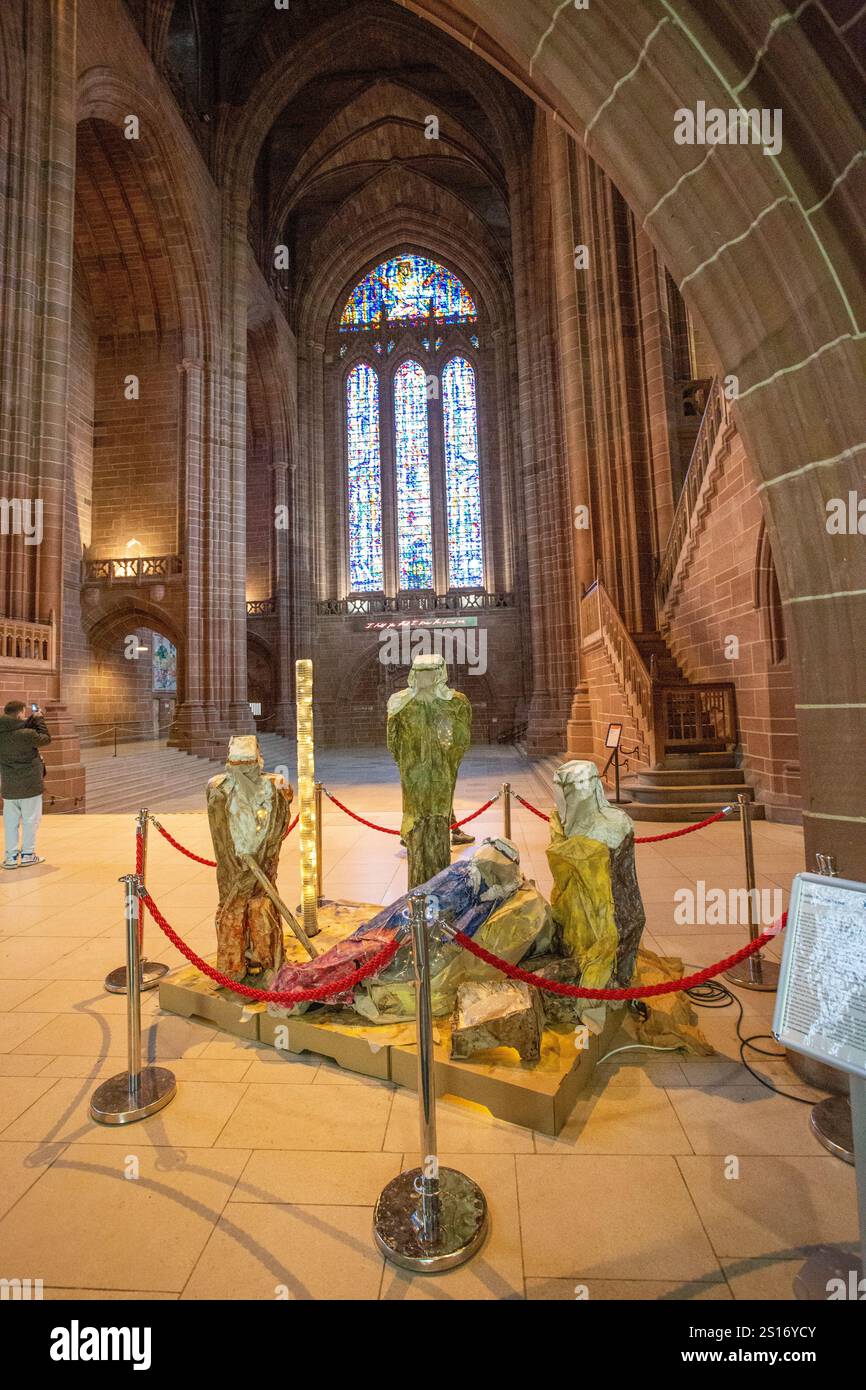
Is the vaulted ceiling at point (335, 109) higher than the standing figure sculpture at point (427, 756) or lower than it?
higher

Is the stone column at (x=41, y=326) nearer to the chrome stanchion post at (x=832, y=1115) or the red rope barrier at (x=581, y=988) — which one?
the red rope barrier at (x=581, y=988)

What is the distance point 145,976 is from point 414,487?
2267 cm

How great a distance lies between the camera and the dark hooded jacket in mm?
5871

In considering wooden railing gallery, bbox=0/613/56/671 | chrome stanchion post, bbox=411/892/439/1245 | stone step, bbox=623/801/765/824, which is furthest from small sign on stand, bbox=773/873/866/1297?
wooden railing gallery, bbox=0/613/56/671

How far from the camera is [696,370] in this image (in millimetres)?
13188

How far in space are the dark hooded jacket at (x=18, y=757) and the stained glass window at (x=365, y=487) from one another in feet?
61.7

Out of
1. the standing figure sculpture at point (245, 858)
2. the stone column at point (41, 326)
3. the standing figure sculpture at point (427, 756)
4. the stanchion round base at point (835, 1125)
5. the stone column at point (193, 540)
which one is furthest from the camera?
the stone column at point (193, 540)

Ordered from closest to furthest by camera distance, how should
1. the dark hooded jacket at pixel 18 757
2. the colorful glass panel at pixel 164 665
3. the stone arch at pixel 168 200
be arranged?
the dark hooded jacket at pixel 18 757
the stone arch at pixel 168 200
the colorful glass panel at pixel 164 665

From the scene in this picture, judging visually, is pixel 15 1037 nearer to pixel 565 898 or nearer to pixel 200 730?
pixel 565 898

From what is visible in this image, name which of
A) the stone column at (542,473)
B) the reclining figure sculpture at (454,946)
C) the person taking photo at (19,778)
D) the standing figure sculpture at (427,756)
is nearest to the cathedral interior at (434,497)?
the stone column at (542,473)

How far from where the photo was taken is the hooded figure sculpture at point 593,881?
9.12ft

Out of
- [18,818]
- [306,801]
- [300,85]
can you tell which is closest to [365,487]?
[300,85]

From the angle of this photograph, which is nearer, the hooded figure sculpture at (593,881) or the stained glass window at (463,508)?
the hooded figure sculpture at (593,881)

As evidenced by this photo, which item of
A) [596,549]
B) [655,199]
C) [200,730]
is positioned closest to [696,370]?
[596,549]
